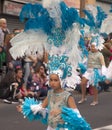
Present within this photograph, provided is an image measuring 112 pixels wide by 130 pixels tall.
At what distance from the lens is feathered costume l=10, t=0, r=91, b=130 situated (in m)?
5.42

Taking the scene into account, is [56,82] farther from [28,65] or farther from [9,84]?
[28,65]

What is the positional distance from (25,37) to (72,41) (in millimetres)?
636

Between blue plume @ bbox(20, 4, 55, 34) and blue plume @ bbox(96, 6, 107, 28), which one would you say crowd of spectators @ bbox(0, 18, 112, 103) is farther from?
blue plume @ bbox(20, 4, 55, 34)

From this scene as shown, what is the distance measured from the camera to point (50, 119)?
539cm

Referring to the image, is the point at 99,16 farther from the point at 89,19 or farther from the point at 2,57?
the point at 2,57

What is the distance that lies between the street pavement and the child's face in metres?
3.01

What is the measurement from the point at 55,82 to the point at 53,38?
580 millimetres

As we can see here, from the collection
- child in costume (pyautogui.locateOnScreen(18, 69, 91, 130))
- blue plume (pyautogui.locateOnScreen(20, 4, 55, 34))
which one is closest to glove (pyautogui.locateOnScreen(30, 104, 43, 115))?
child in costume (pyautogui.locateOnScreen(18, 69, 91, 130))

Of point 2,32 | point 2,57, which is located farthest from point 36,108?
point 2,32

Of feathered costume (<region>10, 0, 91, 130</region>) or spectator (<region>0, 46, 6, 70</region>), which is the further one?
spectator (<region>0, 46, 6, 70</region>)

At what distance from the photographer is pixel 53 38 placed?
557 centimetres

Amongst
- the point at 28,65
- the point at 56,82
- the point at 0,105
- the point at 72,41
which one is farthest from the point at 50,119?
the point at 28,65

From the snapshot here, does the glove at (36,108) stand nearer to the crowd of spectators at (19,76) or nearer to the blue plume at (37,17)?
the blue plume at (37,17)

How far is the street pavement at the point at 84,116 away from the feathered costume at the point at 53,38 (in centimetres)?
283
